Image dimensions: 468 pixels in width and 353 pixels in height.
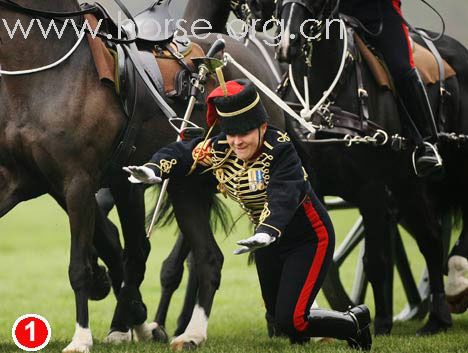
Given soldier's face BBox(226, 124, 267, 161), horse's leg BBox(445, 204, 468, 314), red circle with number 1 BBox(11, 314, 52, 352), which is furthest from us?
horse's leg BBox(445, 204, 468, 314)

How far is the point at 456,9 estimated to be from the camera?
563 inches

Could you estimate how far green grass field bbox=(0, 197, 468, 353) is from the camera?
7.70 metres

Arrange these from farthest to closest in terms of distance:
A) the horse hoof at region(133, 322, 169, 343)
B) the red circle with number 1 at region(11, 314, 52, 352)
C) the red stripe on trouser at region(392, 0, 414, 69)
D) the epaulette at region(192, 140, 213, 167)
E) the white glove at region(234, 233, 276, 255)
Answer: the red stripe on trouser at region(392, 0, 414, 69) → the horse hoof at region(133, 322, 169, 343) → the red circle with number 1 at region(11, 314, 52, 352) → the epaulette at region(192, 140, 213, 167) → the white glove at region(234, 233, 276, 255)

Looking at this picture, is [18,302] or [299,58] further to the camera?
[18,302]

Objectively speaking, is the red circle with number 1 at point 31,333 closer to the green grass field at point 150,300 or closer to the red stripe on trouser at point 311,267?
the green grass field at point 150,300

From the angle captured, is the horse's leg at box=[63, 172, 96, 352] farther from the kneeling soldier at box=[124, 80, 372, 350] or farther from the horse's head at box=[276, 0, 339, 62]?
the horse's head at box=[276, 0, 339, 62]

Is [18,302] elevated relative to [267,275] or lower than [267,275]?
lower

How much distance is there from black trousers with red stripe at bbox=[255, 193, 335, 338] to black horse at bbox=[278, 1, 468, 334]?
115cm

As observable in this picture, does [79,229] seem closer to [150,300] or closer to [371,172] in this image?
[371,172]

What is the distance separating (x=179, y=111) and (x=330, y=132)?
3.45 feet

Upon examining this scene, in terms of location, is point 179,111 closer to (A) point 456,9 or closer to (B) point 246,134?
(B) point 246,134

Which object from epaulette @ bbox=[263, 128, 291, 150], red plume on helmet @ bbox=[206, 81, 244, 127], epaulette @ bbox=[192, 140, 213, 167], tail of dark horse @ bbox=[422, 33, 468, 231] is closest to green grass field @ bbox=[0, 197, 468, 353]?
tail of dark horse @ bbox=[422, 33, 468, 231]

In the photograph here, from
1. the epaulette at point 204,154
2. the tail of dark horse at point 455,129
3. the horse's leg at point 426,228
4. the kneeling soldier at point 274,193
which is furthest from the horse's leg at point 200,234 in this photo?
the tail of dark horse at point 455,129

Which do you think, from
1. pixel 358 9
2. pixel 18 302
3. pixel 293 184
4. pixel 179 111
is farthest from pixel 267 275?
pixel 18 302
